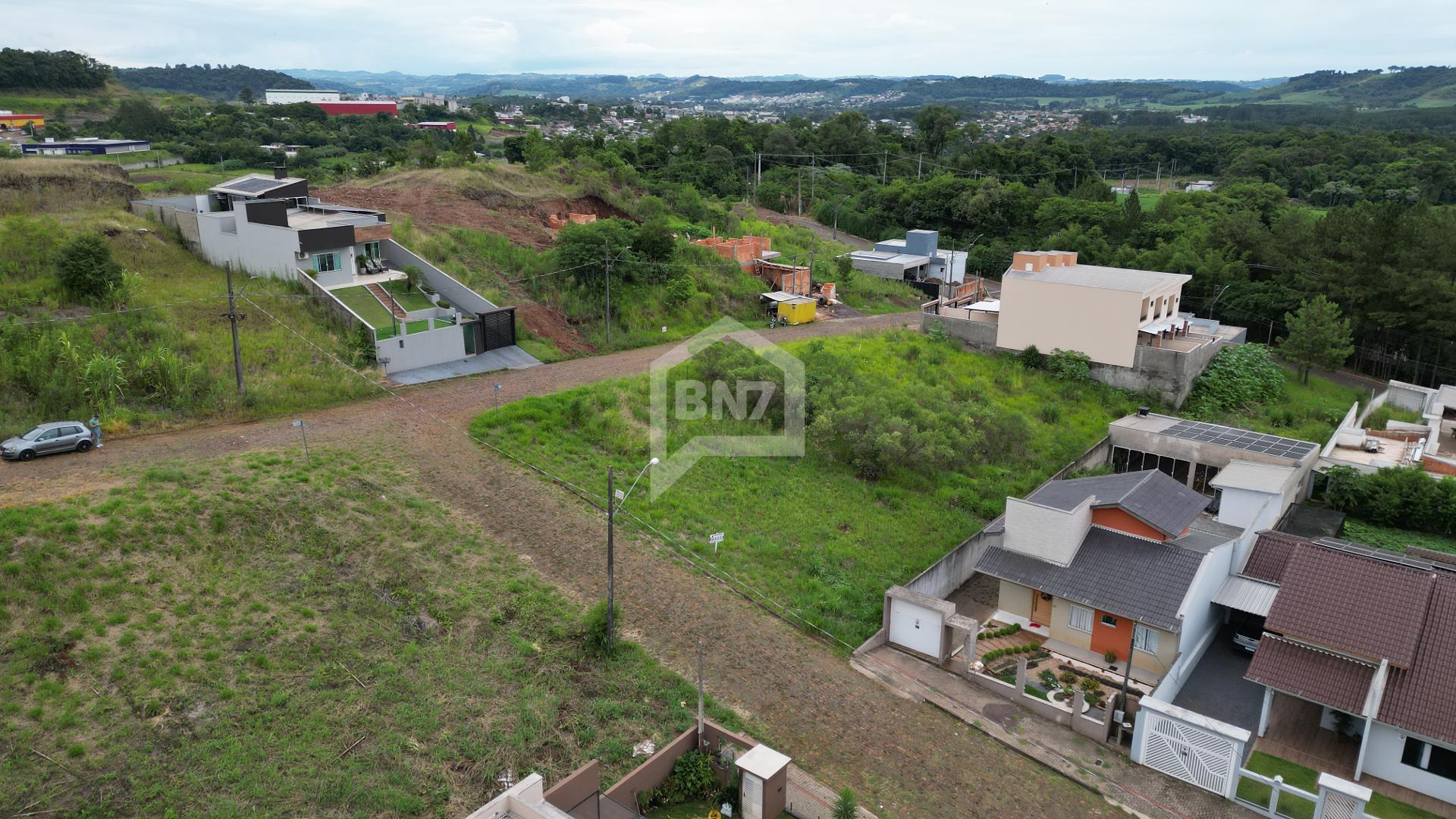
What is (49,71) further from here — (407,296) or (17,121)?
(407,296)

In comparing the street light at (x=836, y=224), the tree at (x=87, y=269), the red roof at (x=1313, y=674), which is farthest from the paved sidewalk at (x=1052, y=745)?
the street light at (x=836, y=224)

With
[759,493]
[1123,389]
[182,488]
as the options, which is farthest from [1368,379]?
[182,488]

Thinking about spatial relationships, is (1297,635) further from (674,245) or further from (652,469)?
(674,245)

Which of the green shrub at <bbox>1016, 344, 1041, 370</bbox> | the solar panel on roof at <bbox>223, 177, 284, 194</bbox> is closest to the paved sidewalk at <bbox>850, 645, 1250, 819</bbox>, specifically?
the green shrub at <bbox>1016, 344, 1041, 370</bbox>

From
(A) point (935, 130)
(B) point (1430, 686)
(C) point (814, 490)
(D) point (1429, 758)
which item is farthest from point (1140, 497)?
(A) point (935, 130)

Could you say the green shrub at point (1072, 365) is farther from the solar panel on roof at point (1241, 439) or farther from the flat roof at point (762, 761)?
the flat roof at point (762, 761)
